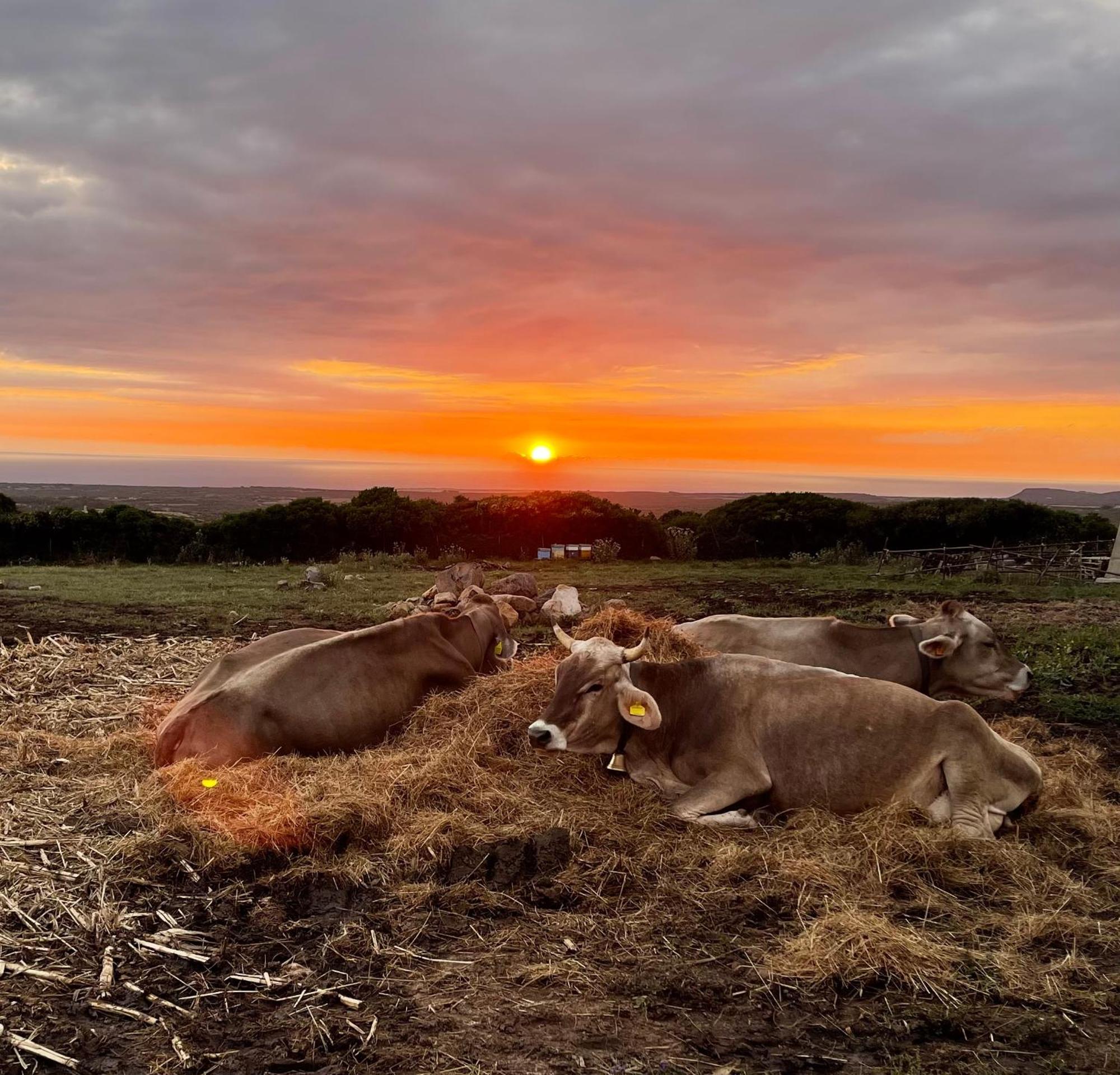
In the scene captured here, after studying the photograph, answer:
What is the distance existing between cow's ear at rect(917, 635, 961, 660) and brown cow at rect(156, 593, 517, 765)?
400 cm

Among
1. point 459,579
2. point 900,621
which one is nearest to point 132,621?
point 459,579

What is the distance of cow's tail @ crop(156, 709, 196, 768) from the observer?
6.87 meters

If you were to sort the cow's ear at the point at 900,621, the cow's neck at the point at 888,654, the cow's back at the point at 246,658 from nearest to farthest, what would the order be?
the cow's back at the point at 246,658
the cow's neck at the point at 888,654
the cow's ear at the point at 900,621

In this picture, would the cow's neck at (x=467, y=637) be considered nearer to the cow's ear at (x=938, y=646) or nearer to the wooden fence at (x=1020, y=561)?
the cow's ear at (x=938, y=646)

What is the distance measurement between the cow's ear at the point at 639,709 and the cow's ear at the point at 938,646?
335 centimetres

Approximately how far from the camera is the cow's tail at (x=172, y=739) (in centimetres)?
687

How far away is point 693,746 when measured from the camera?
6.31 meters

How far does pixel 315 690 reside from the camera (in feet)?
24.2

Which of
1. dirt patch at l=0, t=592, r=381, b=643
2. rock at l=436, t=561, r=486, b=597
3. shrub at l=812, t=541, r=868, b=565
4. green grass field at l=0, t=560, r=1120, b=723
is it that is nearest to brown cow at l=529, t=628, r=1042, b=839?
green grass field at l=0, t=560, r=1120, b=723

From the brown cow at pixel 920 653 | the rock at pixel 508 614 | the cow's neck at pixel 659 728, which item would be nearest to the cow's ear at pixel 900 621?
the brown cow at pixel 920 653

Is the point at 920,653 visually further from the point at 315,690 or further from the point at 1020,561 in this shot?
the point at 1020,561

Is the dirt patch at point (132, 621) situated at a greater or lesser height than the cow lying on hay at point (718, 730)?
lesser

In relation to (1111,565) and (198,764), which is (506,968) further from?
(1111,565)

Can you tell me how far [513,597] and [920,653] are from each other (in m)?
8.01
